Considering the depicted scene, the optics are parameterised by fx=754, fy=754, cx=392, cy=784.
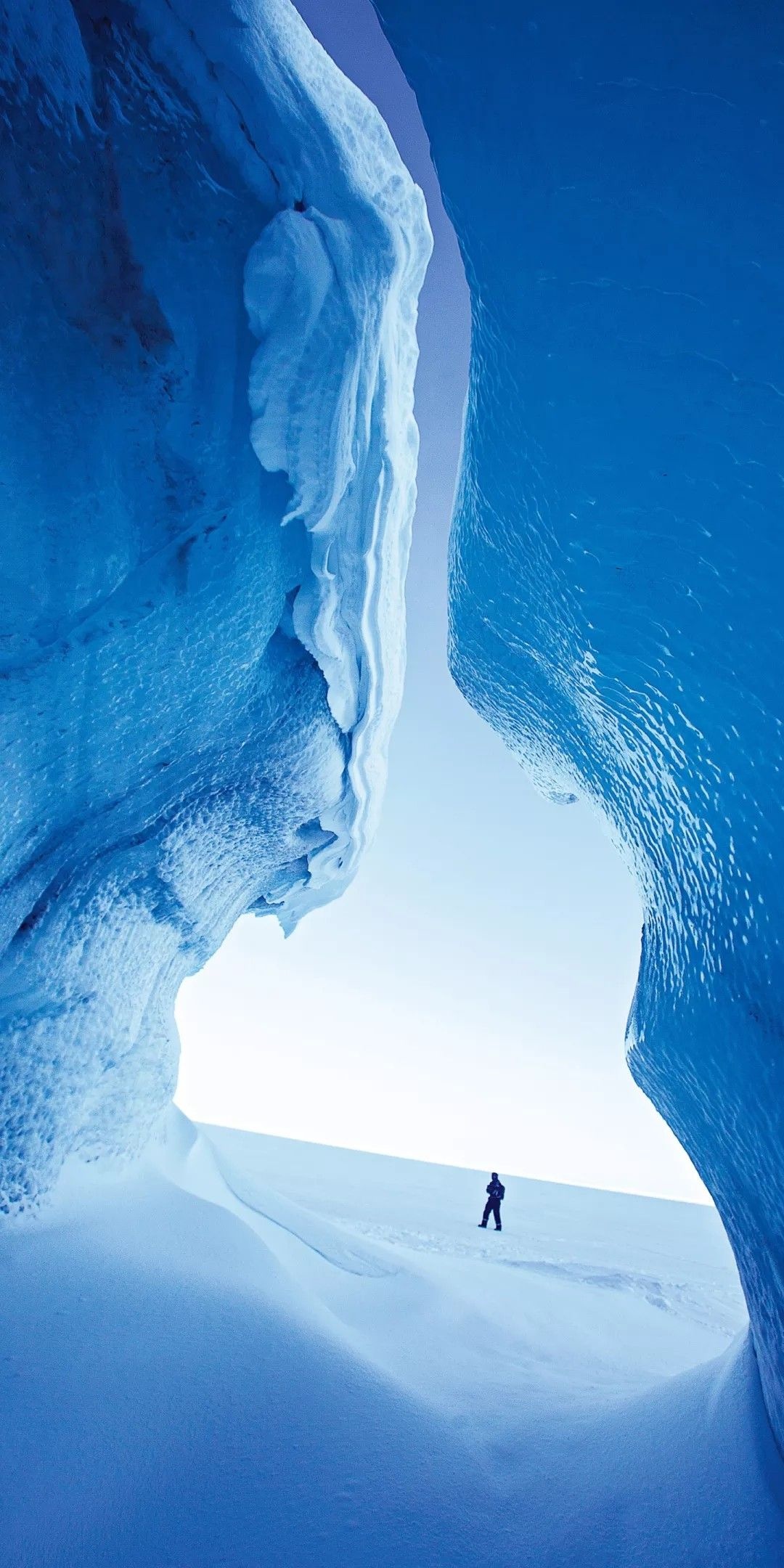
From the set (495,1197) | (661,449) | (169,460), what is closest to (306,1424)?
(661,449)

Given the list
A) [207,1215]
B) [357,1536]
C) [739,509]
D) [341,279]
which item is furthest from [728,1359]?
[341,279]

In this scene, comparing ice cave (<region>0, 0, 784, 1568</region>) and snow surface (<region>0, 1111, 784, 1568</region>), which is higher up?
ice cave (<region>0, 0, 784, 1568</region>)

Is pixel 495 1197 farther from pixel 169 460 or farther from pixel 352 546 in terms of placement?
pixel 169 460

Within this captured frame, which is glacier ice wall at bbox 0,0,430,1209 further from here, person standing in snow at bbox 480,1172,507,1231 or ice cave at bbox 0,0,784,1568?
person standing in snow at bbox 480,1172,507,1231

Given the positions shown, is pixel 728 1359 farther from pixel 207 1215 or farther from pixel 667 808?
pixel 207 1215

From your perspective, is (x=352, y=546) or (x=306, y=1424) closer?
(x=306, y=1424)

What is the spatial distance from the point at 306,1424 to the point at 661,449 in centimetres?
274

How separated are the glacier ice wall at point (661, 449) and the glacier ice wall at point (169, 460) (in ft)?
1.65

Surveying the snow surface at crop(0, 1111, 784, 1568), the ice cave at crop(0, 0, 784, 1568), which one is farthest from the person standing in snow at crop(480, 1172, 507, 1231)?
the ice cave at crop(0, 0, 784, 1568)

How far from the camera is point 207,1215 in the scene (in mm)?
3543

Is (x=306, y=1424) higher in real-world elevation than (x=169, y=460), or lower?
lower

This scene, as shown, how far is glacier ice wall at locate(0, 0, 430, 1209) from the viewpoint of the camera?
80.0 inches

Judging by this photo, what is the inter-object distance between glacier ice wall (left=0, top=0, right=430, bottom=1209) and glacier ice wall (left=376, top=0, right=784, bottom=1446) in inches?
19.8

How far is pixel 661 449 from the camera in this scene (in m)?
1.85
